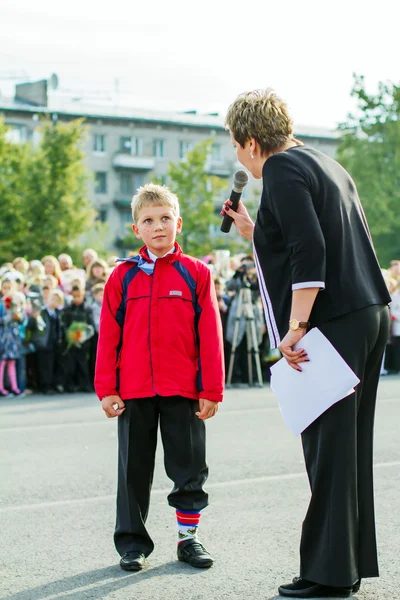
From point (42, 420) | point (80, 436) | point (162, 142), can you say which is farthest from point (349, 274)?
point (162, 142)

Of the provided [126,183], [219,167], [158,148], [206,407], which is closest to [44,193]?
[126,183]

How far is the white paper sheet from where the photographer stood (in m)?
4.14

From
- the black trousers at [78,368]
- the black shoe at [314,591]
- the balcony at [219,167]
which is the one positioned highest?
the balcony at [219,167]

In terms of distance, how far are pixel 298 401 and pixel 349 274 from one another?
1.97ft

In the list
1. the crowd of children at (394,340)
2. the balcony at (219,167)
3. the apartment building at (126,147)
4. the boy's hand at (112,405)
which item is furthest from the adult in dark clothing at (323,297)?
the balcony at (219,167)

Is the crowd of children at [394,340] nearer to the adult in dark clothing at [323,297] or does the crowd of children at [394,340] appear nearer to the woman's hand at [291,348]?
the adult in dark clothing at [323,297]

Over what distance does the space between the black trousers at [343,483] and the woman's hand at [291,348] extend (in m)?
0.11

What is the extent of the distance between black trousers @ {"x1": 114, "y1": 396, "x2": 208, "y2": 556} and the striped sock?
40 mm

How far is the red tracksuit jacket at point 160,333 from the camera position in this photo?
494cm

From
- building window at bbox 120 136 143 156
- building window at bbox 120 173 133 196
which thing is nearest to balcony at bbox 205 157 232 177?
building window at bbox 120 136 143 156

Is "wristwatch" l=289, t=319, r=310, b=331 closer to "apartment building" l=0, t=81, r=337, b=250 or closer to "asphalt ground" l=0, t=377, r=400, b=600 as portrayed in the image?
"asphalt ground" l=0, t=377, r=400, b=600

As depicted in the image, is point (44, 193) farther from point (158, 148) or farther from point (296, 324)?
point (296, 324)

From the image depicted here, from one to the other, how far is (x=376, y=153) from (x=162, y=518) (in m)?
42.3

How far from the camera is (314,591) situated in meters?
4.22
